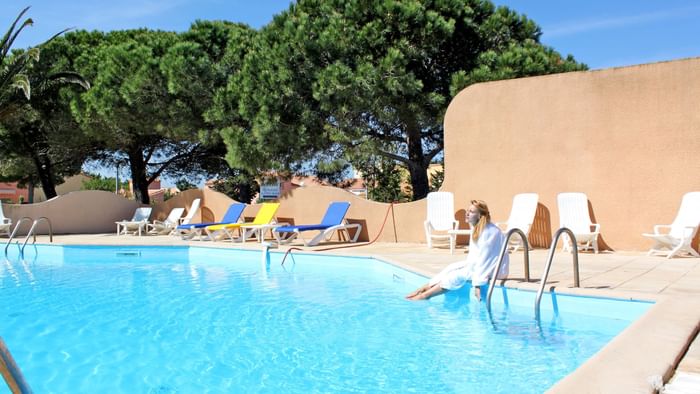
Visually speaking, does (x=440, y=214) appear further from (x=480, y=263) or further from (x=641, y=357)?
(x=641, y=357)

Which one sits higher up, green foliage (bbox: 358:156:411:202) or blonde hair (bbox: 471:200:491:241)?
green foliage (bbox: 358:156:411:202)

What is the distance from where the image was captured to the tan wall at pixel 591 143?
916 cm

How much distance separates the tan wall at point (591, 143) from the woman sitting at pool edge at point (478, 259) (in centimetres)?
447

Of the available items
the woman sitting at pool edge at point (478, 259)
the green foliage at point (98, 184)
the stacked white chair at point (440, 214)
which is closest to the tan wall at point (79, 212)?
the stacked white chair at point (440, 214)

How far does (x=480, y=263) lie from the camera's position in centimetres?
597

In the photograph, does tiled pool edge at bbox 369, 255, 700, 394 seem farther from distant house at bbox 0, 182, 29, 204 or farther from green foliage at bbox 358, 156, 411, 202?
distant house at bbox 0, 182, 29, 204

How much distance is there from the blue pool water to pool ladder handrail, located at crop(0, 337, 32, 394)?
2.36 m

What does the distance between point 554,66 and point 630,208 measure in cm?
528

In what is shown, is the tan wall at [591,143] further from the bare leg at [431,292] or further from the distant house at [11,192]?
the distant house at [11,192]

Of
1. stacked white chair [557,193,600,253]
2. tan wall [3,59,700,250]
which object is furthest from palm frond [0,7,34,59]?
stacked white chair [557,193,600,253]

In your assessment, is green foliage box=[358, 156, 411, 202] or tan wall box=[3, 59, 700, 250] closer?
tan wall box=[3, 59, 700, 250]

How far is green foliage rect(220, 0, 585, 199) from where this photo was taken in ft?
43.3

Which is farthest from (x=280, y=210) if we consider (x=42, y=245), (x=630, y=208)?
(x=630, y=208)

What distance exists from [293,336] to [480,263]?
2056mm
